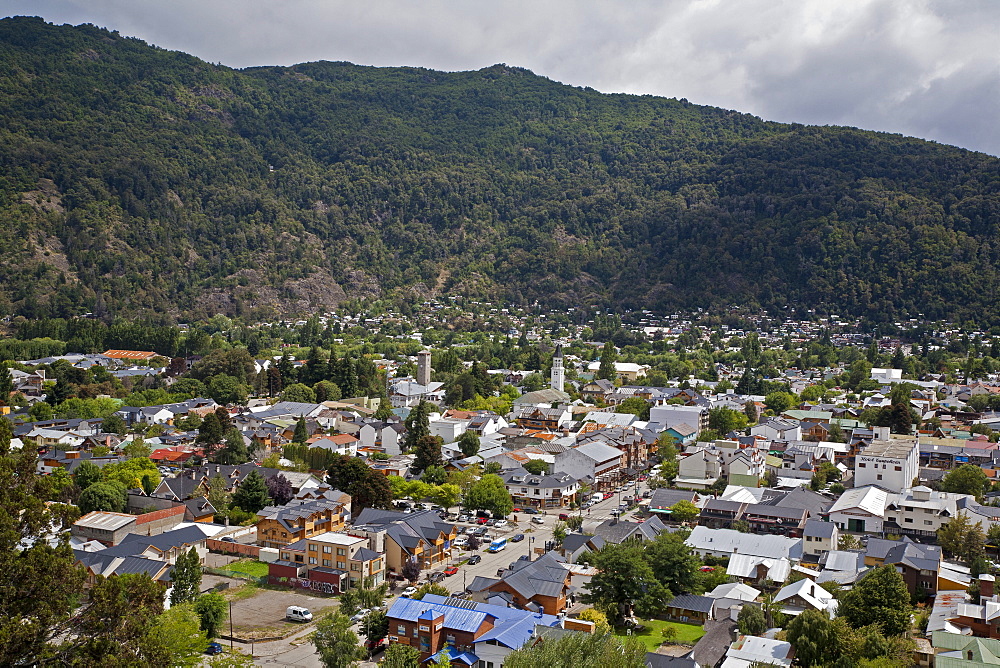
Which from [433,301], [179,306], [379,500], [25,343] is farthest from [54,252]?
[379,500]

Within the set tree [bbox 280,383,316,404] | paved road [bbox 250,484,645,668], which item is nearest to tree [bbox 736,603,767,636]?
paved road [bbox 250,484,645,668]

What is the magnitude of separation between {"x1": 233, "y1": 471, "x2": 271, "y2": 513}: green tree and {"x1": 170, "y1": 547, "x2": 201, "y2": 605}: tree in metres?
11.2

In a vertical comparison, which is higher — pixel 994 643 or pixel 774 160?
pixel 774 160

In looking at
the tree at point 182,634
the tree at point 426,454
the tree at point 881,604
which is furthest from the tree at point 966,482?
the tree at point 182,634

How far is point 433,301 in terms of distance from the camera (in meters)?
148

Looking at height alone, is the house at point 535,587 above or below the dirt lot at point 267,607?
above

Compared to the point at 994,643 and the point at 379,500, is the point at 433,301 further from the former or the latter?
the point at 994,643

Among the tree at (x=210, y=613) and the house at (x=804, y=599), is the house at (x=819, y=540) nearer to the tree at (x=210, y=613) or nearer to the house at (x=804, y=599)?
the house at (x=804, y=599)

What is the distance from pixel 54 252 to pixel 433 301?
5735 centimetres

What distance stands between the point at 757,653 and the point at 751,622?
7.35 ft

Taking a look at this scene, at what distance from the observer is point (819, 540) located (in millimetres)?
34438

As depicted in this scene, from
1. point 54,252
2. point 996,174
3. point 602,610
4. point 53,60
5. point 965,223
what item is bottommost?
point 602,610

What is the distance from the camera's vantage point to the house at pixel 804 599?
27750 millimetres

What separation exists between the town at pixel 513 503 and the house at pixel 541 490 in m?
0.13
